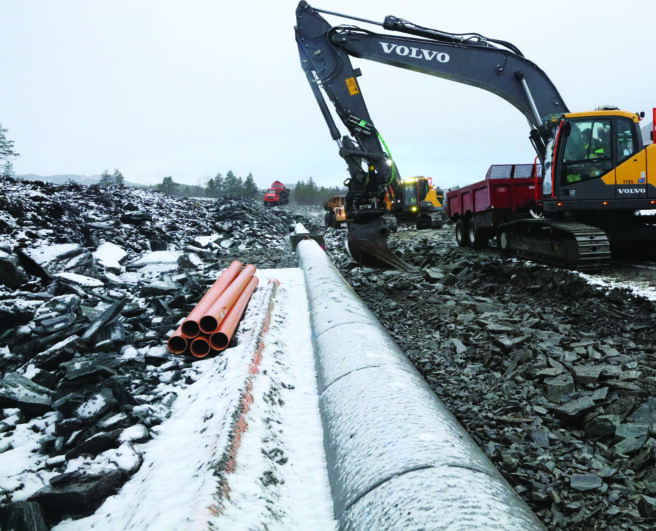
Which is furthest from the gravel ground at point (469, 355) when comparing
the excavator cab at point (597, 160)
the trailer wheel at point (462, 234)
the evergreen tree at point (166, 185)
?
the evergreen tree at point (166, 185)

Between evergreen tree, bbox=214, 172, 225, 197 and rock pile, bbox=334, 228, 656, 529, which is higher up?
evergreen tree, bbox=214, 172, 225, 197

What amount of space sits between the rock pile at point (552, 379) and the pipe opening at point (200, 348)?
6.75 feet

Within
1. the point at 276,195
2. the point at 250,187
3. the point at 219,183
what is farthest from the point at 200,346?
the point at 219,183

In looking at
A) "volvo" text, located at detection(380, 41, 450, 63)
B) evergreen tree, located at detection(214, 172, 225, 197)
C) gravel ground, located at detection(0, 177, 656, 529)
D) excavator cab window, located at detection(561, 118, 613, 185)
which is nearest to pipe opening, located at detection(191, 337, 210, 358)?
gravel ground, located at detection(0, 177, 656, 529)

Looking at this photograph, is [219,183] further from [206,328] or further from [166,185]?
[206,328]

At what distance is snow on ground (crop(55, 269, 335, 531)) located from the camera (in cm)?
194

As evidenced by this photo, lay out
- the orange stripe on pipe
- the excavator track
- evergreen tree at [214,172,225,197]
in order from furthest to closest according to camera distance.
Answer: evergreen tree at [214,172,225,197] < the excavator track < the orange stripe on pipe

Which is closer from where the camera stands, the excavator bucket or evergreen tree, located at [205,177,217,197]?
the excavator bucket

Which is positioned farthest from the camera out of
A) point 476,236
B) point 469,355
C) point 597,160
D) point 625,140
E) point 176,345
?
point 476,236

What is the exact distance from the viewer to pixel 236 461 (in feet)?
7.41

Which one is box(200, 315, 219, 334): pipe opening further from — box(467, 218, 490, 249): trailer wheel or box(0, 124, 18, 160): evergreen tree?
box(0, 124, 18, 160): evergreen tree

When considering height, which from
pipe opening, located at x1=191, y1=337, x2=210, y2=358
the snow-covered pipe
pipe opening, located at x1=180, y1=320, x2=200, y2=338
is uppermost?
pipe opening, located at x1=180, y1=320, x2=200, y2=338

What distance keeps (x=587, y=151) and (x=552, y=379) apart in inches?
217

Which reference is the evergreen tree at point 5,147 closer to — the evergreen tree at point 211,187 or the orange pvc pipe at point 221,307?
the evergreen tree at point 211,187
